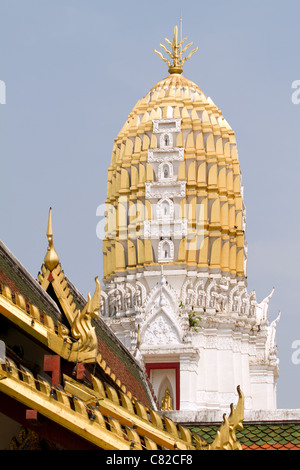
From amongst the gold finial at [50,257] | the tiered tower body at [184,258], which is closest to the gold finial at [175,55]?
the tiered tower body at [184,258]

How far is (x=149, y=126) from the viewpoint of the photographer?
44562mm

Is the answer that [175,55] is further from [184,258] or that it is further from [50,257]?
[50,257]

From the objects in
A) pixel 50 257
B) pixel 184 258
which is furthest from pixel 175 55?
pixel 50 257

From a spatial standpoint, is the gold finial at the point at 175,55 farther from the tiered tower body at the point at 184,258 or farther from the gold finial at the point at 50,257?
the gold finial at the point at 50,257

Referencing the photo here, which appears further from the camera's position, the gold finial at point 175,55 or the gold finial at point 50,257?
the gold finial at point 175,55

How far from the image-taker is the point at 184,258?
4200cm

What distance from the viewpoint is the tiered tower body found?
131 feet

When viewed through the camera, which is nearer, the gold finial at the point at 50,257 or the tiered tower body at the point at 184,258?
the gold finial at the point at 50,257

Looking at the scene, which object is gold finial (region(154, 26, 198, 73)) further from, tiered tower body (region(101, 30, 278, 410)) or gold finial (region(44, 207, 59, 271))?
gold finial (region(44, 207, 59, 271))

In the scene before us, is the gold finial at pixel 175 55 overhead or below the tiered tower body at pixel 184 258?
overhead

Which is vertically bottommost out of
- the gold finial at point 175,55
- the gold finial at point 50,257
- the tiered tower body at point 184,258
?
the gold finial at point 50,257

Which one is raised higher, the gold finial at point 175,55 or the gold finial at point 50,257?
the gold finial at point 175,55

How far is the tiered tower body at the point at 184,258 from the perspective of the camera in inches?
1566
